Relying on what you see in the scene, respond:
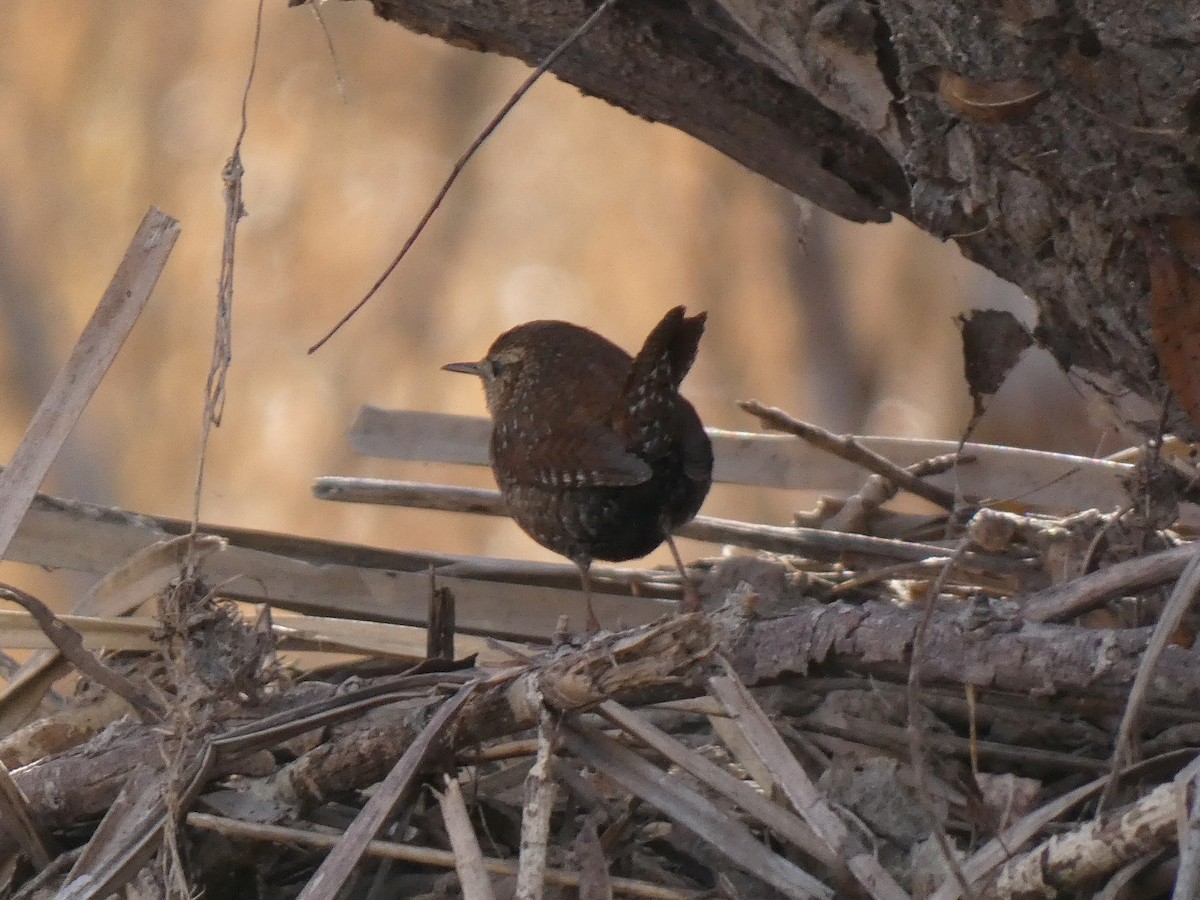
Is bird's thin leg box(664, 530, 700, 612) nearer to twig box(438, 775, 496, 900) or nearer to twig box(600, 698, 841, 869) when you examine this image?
twig box(600, 698, 841, 869)

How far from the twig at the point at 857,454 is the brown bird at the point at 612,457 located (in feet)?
0.55

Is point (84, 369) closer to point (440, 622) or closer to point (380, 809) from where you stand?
point (440, 622)

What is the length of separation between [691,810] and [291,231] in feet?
10.3

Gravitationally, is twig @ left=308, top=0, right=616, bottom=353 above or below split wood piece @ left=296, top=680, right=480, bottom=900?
above

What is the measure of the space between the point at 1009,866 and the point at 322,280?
3.30 m

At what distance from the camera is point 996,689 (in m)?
1.33

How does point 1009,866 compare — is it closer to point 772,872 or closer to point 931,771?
point 772,872

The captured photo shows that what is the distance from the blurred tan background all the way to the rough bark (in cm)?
218

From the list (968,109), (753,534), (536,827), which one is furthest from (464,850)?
(753,534)

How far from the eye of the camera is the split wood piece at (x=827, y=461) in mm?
2488

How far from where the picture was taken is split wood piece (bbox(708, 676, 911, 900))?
1.18m

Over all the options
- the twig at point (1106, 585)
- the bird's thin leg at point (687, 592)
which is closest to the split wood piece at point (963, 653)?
the twig at point (1106, 585)

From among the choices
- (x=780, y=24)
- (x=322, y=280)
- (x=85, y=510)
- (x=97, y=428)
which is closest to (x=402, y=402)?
(x=322, y=280)

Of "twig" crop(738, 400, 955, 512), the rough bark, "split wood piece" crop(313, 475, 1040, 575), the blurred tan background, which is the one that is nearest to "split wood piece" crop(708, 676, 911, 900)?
the rough bark
